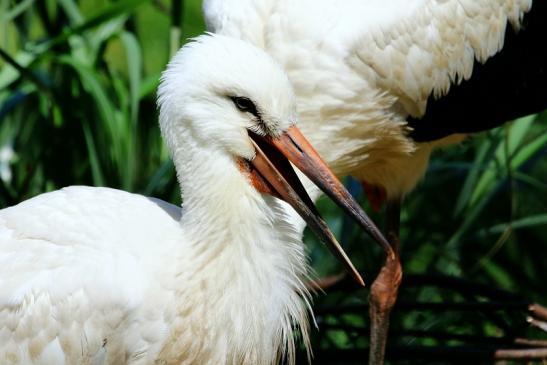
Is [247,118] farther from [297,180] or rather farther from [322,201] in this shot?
[322,201]

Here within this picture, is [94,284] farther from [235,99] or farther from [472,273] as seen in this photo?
[472,273]

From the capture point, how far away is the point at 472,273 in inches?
182

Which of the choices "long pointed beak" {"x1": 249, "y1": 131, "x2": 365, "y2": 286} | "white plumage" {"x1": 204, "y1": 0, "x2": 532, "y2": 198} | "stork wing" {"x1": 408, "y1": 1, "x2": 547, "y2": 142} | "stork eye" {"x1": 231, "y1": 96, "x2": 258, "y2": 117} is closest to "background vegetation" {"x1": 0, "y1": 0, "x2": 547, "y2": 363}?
"stork wing" {"x1": 408, "y1": 1, "x2": 547, "y2": 142}

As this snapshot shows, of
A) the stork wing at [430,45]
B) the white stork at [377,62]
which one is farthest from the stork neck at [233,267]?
the stork wing at [430,45]

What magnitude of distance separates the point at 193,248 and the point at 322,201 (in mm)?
2024

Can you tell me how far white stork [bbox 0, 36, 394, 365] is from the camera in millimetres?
2658

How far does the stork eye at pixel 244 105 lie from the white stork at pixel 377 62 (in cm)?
68

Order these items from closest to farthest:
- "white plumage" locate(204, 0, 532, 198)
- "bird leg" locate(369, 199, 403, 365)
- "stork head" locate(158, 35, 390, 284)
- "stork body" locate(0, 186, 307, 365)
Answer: "stork head" locate(158, 35, 390, 284) < "stork body" locate(0, 186, 307, 365) < "white plumage" locate(204, 0, 532, 198) < "bird leg" locate(369, 199, 403, 365)

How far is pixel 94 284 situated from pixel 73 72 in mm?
1594

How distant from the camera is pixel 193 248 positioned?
279 cm

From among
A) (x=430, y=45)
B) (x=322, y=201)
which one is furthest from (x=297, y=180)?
(x=322, y=201)

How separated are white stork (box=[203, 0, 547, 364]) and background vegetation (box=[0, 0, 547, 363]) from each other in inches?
13.4

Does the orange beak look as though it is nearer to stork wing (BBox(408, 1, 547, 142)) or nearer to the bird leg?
stork wing (BBox(408, 1, 547, 142))

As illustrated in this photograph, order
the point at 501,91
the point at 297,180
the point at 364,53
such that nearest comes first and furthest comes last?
the point at 297,180
the point at 364,53
the point at 501,91
